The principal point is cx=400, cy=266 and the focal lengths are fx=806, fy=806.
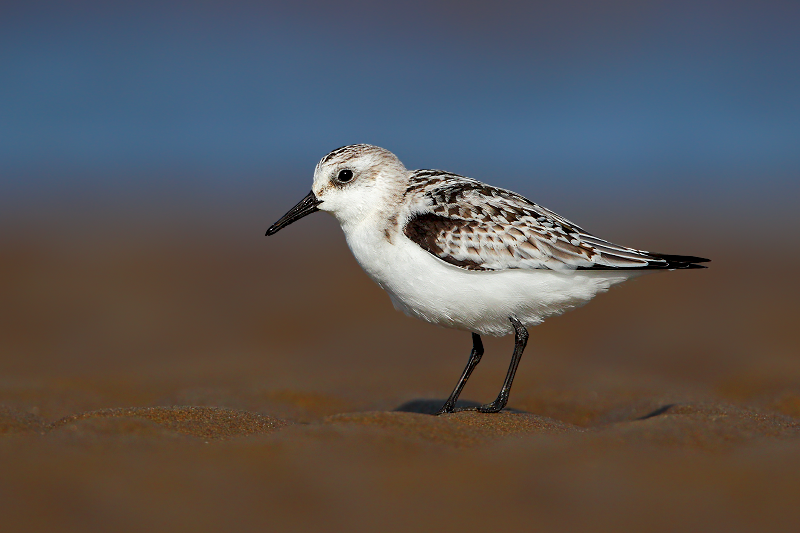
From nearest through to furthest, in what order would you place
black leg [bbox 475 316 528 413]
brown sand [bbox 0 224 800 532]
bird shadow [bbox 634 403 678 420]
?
1. brown sand [bbox 0 224 800 532]
2. black leg [bbox 475 316 528 413]
3. bird shadow [bbox 634 403 678 420]

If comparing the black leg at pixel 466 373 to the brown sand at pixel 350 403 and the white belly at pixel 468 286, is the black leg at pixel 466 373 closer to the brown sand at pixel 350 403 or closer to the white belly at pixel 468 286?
the brown sand at pixel 350 403

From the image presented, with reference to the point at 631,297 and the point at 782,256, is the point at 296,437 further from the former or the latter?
the point at 782,256

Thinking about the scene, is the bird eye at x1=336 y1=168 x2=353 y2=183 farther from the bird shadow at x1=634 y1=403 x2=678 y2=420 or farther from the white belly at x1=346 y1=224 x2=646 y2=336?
the bird shadow at x1=634 y1=403 x2=678 y2=420

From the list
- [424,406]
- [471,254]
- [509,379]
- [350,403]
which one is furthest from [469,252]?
[350,403]

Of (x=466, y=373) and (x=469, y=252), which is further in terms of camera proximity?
(x=466, y=373)

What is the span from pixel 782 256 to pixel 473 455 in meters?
10.2

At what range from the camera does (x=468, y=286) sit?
532cm

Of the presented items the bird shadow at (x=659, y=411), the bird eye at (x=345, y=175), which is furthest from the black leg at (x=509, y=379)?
the bird eye at (x=345, y=175)

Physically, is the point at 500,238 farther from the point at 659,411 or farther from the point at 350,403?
the point at 350,403

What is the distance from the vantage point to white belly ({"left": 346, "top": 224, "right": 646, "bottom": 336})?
17.5ft

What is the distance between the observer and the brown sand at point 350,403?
3.39 metres

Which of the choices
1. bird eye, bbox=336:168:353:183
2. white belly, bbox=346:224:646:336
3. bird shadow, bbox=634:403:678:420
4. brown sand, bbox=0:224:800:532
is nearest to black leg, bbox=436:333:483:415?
brown sand, bbox=0:224:800:532

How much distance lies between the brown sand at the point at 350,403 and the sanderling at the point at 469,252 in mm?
747

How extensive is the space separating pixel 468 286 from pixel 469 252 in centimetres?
23
